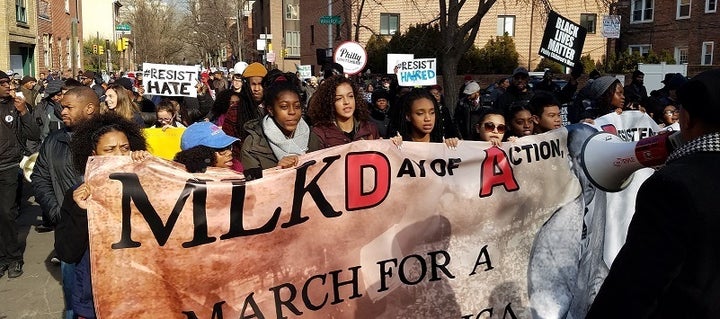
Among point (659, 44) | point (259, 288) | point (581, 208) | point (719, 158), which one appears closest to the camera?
point (719, 158)

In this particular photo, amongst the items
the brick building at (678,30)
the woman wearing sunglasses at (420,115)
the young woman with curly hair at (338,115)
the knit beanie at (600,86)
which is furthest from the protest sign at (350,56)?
the brick building at (678,30)

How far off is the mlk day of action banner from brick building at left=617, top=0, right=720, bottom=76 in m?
31.9

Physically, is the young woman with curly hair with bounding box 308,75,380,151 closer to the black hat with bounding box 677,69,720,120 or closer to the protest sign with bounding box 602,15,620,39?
the black hat with bounding box 677,69,720,120

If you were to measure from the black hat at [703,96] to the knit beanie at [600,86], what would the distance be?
447 centimetres

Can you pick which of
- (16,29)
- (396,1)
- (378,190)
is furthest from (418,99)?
(396,1)

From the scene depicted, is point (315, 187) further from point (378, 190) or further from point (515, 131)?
point (515, 131)

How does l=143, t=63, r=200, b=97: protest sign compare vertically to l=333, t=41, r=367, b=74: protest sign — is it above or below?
below

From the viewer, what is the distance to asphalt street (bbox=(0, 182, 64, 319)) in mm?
5508

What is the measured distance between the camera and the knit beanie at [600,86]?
20.2 ft

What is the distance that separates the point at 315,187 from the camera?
3.64 m

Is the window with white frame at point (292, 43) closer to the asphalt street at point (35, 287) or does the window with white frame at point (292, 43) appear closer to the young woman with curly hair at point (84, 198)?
the asphalt street at point (35, 287)

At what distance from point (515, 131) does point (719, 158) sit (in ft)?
11.2

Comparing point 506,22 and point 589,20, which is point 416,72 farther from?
point 589,20

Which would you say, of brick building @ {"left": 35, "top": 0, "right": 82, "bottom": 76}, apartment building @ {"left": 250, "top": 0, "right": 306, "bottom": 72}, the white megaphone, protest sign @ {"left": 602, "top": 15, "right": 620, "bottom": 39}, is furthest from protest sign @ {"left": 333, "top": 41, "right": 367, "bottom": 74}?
apartment building @ {"left": 250, "top": 0, "right": 306, "bottom": 72}
